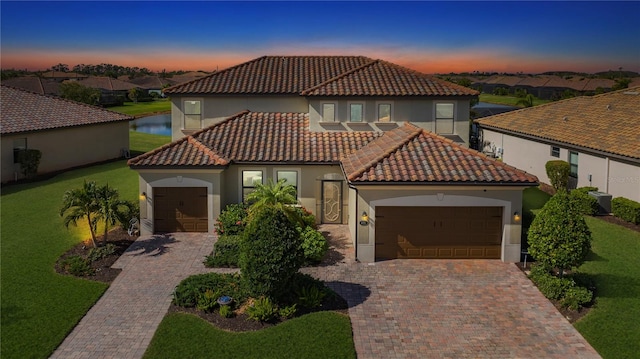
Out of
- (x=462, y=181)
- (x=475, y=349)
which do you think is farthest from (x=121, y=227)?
(x=475, y=349)

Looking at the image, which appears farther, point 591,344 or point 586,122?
point 586,122

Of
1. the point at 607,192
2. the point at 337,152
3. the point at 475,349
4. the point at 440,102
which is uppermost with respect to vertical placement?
the point at 440,102

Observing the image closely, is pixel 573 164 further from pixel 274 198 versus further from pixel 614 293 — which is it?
pixel 274 198

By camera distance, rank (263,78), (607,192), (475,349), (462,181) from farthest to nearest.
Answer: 1. (263,78)
2. (607,192)
3. (462,181)
4. (475,349)

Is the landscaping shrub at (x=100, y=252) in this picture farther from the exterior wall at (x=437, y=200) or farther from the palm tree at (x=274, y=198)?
the exterior wall at (x=437, y=200)

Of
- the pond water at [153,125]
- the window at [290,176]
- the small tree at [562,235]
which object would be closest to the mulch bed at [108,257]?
the window at [290,176]

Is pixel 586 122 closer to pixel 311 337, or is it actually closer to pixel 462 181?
pixel 462 181

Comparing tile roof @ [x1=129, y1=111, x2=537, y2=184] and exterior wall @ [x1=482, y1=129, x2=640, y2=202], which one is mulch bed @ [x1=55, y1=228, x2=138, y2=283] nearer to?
tile roof @ [x1=129, y1=111, x2=537, y2=184]
